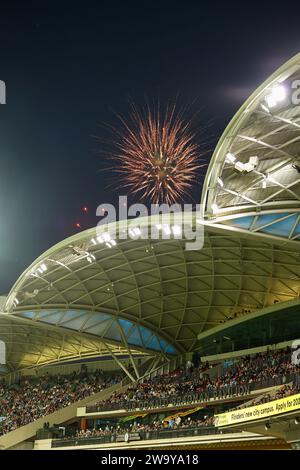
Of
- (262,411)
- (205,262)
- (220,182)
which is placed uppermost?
(205,262)

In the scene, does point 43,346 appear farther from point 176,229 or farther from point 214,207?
point 214,207

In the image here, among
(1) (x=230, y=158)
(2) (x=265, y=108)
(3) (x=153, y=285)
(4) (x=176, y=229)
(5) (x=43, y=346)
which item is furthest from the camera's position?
(5) (x=43, y=346)

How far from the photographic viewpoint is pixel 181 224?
135 ft

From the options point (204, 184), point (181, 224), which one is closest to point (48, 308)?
point (181, 224)

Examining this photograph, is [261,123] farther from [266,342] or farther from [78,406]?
[78,406]

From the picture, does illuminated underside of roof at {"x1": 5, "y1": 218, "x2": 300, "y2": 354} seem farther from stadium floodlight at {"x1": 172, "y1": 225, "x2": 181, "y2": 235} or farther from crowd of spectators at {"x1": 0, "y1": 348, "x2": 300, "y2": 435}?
crowd of spectators at {"x1": 0, "y1": 348, "x2": 300, "y2": 435}

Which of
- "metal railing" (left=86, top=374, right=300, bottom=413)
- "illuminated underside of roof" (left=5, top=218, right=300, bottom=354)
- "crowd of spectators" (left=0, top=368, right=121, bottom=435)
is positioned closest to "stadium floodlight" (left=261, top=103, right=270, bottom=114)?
"illuminated underside of roof" (left=5, top=218, right=300, bottom=354)

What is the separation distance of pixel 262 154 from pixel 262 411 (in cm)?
1398

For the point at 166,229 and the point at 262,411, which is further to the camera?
the point at 166,229

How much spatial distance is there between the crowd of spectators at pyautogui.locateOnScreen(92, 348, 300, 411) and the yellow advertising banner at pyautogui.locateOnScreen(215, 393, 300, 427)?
5.83m

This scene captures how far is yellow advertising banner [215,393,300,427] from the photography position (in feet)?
104

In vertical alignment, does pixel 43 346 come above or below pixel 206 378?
above

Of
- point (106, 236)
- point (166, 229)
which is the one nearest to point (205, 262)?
point (166, 229)

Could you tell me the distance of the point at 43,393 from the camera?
78.3 metres
